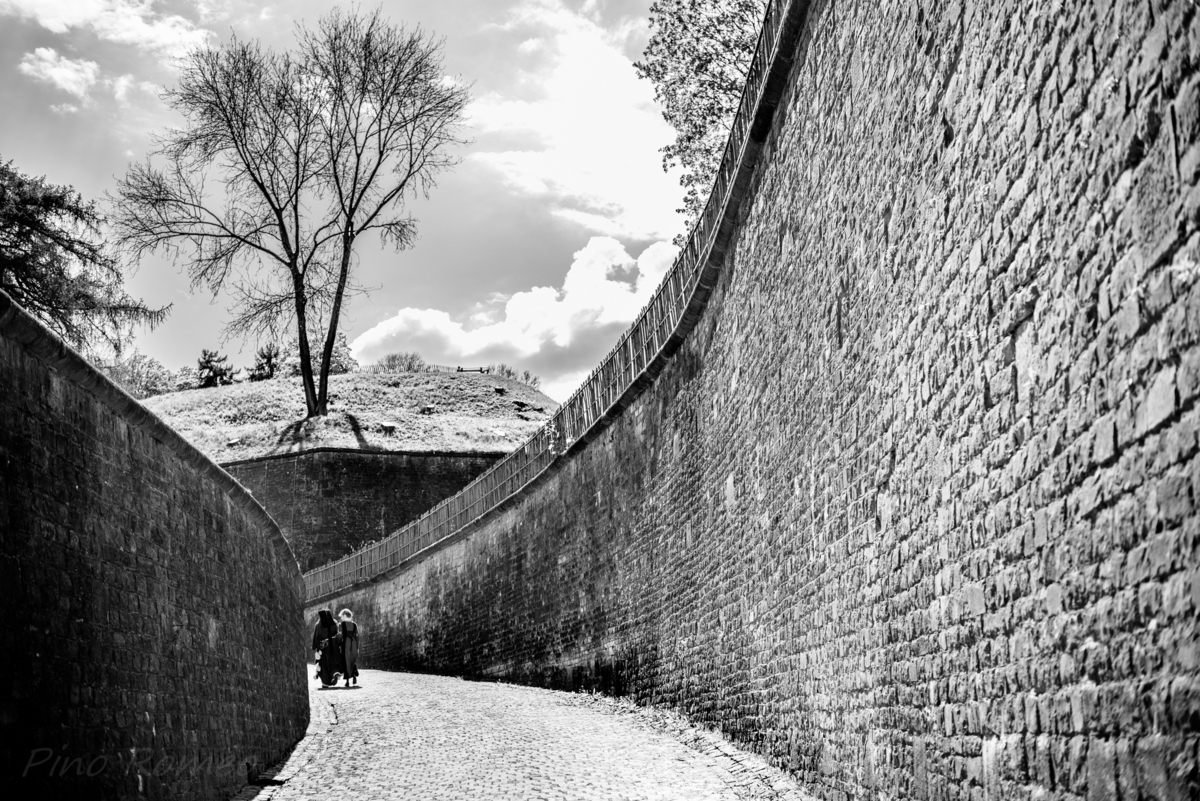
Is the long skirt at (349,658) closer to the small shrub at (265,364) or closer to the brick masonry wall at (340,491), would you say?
the brick masonry wall at (340,491)

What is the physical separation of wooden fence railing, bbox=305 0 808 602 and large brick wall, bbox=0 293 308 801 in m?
5.20

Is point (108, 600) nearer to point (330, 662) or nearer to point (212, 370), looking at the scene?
point (330, 662)

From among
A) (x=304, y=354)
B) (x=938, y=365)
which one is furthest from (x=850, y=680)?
(x=304, y=354)

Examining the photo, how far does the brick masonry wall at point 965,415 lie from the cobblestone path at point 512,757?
46 centimetres

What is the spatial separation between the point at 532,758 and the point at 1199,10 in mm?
8712

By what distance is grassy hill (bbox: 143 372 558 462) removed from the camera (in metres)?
38.2

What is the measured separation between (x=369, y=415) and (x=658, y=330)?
29.2 meters

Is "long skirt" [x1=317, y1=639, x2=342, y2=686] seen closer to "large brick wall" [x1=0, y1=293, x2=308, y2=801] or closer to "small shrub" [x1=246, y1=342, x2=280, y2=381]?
"large brick wall" [x1=0, y1=293, x2=308, y2=801]

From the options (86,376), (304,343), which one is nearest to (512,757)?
(86,376)

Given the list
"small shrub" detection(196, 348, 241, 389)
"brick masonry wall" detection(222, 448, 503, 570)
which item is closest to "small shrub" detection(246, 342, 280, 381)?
"small shrub" detection(196, 348, 241, 389)

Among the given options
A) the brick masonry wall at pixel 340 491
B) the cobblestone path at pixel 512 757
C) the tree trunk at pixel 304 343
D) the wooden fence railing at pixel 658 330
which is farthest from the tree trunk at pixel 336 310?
the cobblestone path at pixel 512 757

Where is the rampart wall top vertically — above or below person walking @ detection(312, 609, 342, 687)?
above

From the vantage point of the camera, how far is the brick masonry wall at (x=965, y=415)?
11.9 ft

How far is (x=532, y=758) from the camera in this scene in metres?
10.6
